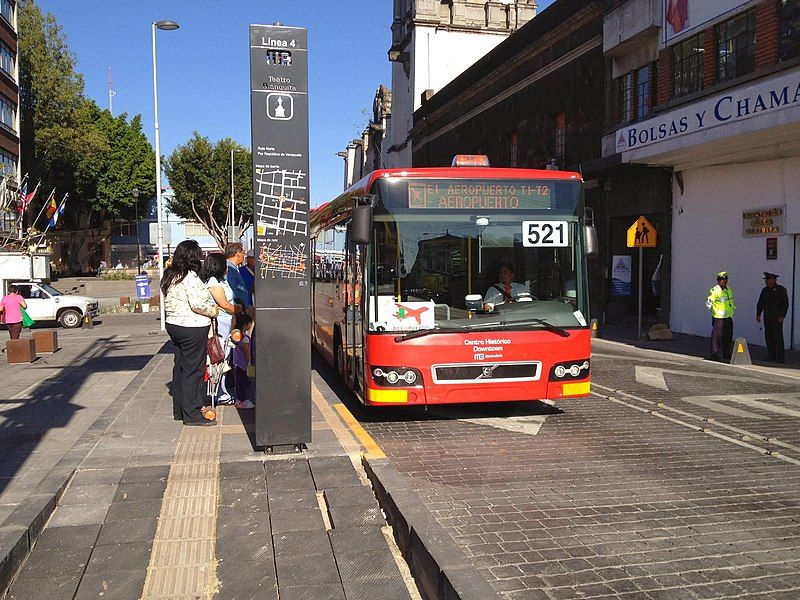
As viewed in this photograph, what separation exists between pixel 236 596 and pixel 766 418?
6.93 meters

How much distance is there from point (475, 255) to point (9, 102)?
45.0 meters

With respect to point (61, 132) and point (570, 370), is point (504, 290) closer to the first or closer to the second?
point (570, 370)

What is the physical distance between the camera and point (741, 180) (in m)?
17.7

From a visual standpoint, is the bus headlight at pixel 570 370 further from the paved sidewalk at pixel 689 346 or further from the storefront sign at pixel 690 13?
the storefront sign at pixel 690 13

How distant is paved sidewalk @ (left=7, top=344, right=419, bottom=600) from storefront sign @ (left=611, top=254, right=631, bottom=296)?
17934 mm

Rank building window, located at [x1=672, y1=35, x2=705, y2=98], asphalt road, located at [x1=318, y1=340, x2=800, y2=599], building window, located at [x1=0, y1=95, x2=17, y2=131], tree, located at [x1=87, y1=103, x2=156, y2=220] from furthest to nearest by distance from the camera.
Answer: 1. tree, located at [x1=87, y1=103, x2=156, y2=220]
2. building window, located at [x1=0, y1=95, x2=17, y2=131]
3. building window, located at [x1=672, y1=35, x2=705, y2=98]
4. asphalt road, located at [x1=318, y1=340, x2=800, y2=599]

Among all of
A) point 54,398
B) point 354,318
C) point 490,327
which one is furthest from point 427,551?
point 54,398

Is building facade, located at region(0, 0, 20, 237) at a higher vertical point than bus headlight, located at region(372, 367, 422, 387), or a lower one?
higher

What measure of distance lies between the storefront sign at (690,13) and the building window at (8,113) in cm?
3749

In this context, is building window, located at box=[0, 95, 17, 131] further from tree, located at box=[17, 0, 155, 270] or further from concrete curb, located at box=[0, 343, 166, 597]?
concrete curb, located at box=[0, 343, 166, 597]

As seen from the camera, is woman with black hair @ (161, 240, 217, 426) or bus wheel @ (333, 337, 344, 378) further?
bus wheel @ (333, 337, 344, 378)

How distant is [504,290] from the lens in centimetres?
822

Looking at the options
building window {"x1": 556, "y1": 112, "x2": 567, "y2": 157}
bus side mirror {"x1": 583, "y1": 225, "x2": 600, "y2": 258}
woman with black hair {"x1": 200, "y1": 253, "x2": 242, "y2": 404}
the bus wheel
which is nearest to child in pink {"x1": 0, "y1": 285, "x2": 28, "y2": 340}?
the bus wheel

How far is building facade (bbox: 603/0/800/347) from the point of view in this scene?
15.3 meters
